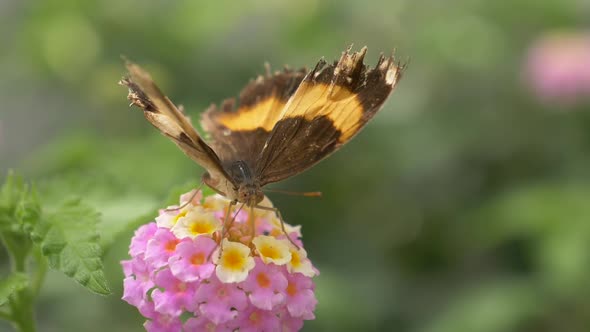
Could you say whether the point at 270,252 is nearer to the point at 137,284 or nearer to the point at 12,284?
the point at 137,284

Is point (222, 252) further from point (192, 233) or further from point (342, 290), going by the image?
point (342, 290)

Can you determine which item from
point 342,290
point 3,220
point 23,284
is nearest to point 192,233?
point 23,284

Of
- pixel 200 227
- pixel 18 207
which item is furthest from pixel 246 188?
pixel 18 207

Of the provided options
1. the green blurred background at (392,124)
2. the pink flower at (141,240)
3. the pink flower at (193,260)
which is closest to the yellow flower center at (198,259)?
the pink flower at (193,260)

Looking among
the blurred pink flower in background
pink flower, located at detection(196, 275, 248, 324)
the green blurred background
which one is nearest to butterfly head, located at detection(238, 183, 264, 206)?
pink flower, located at detection(196, 275, 248, 324)

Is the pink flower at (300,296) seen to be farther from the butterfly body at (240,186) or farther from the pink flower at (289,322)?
the butterfly body at (240,186)

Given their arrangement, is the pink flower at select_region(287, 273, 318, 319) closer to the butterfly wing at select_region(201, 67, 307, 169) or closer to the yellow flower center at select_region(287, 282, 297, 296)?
the yellow flower center at select_region(287, 282, 297, 296)
